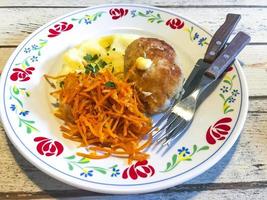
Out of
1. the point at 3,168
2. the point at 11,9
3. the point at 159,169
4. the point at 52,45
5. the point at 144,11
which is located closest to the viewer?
the point at 159,169

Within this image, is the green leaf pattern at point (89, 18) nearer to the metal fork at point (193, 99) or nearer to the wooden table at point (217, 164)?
the wooden table at point (217, 164)

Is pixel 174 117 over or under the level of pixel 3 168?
over

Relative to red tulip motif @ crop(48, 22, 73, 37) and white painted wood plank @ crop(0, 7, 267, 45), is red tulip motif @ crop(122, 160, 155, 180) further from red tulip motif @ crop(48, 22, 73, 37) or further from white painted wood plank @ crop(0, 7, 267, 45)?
white painted wood plank @ crop(0, 7, 267, 45)

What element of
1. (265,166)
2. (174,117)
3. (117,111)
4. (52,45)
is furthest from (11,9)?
(265,166)

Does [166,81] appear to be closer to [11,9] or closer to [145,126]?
[145,126]

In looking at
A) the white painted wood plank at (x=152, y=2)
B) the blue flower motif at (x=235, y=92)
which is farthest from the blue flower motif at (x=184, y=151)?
the white painted wood plank at (x=152, y=2)

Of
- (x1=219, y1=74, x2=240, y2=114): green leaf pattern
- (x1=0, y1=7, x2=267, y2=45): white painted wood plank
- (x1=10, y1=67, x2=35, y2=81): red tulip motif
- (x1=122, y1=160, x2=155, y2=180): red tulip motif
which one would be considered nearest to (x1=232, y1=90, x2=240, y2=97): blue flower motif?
(x1=219, y1=74, x2=240, y2=114): green leaf pattern

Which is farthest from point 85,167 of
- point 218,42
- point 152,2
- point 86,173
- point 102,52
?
point 152,2
